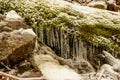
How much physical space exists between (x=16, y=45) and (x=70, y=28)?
1.33 meters

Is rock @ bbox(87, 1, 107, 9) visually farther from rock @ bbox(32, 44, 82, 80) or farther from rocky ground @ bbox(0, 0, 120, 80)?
rock @ bbox(32, 44, 82, 80)

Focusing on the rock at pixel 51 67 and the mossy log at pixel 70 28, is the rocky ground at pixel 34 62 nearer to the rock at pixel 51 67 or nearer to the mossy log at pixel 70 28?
the rock at pixel 51 67

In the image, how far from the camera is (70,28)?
16.5 ft

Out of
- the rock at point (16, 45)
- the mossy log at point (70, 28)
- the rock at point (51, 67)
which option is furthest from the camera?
the mossy log at point (70, 28)

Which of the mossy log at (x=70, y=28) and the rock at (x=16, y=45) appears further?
the mossy log at (x=70, y=28)

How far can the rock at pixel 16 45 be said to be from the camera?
12.9 feet

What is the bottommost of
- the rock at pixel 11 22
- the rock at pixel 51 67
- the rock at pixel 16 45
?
the rock at pixel 51 67

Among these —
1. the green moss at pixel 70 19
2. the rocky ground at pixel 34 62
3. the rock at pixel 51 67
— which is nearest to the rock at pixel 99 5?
the green moss at pixel 70 19

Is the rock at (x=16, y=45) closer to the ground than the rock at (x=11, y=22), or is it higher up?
closer to the ground

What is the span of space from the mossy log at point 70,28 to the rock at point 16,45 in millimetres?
780

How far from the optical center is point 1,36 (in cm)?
409

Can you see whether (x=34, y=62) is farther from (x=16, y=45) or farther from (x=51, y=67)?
(x=16, y=45)

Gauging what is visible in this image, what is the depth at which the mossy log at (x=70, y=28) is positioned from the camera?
487 cm

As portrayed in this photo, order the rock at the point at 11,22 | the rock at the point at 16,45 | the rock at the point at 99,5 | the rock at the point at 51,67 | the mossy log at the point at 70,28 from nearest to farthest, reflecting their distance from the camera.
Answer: the rock at the point at 16,45 < the rock at the point at 51,67 < the rock at the point at 11,22 < the mossy log at the point at 70,28 < the rock at the point at 99,5
